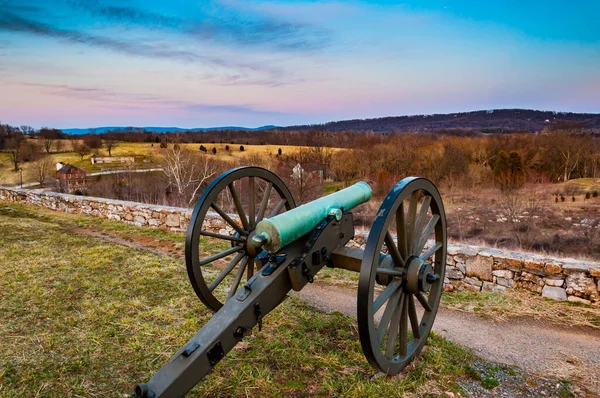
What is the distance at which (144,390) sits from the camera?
2.26m

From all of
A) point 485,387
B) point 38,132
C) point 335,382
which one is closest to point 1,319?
point 335,382

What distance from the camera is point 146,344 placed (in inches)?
151

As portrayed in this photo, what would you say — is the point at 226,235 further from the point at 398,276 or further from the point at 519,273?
the point at 519,273

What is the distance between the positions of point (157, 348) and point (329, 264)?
5.79 feet

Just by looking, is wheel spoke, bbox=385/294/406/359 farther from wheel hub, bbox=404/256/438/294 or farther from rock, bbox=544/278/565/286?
rock, bbox=544/278/565/286

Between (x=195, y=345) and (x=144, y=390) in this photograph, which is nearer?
(x=144, y=390)

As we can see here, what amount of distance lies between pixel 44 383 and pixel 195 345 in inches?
64.6

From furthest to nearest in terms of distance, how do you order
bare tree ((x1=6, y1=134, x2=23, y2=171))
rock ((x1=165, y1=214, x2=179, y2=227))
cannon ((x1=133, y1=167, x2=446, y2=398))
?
bare tree ((x1=6, y1=134, x2=23, y2=171))
rock ((x1=165, y1=214, x2=179, y2=227))
cannon ((x1=133, y1=167, x2=446, y2=398))

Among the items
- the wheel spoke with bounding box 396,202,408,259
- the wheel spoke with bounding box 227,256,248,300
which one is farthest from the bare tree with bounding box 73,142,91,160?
the wheel spoke with bounding box 396,202,408,259

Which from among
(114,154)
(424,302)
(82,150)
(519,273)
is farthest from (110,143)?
(424,302)

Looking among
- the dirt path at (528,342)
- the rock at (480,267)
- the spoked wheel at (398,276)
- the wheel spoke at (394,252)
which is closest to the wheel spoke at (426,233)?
the spoked wheel at (398,276)

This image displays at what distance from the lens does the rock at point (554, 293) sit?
16.6 feet

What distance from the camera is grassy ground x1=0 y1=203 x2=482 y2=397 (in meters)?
3.21

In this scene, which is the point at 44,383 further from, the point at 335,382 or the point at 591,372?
the point at 591,372
